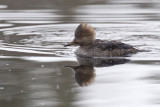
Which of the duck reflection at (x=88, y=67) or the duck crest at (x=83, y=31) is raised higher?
the duck crest at (x=83, y=31)

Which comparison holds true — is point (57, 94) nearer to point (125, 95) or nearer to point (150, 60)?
point (125, 95)

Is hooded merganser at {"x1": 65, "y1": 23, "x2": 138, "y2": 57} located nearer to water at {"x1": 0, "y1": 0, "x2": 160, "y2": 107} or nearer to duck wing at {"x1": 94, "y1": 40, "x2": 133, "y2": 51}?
duck wing at {"x1": 94, "y1": 40, "x2": 133, "y2": 51}

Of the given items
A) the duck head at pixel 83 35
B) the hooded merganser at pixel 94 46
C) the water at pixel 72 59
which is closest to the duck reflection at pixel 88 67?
the water at pixel 72 59

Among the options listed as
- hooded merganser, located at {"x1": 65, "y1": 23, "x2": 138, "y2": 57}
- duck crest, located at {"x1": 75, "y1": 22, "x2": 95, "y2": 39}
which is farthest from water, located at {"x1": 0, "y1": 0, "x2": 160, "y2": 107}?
duck crest, located at {"x1": 75, "y1": 22, "x2": 95, "y2": 39}

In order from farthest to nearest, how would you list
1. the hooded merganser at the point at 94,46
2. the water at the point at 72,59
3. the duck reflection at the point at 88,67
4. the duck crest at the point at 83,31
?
the duck crest at the point at 83,31 → the hooded merganser at the point at 94,46 → the duck reflection at the point at 88,67 → the water at the point at 72,59

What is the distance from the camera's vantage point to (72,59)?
11.5 metres

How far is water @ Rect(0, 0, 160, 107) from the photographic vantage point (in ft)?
27.8

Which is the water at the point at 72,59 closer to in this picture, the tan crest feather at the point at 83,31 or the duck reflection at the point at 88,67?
the duck reflection at the point at 88,67

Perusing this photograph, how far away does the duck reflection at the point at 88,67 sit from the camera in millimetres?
9562

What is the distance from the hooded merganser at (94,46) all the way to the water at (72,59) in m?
0.23

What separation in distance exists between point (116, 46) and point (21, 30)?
12.3ft

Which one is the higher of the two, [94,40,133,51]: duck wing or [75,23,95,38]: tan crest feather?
[75,23,95,38]: tan crest feather

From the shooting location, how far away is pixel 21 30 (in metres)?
14.9

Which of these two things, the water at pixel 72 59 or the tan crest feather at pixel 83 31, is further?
the tan crest feather at pixel 83 31
